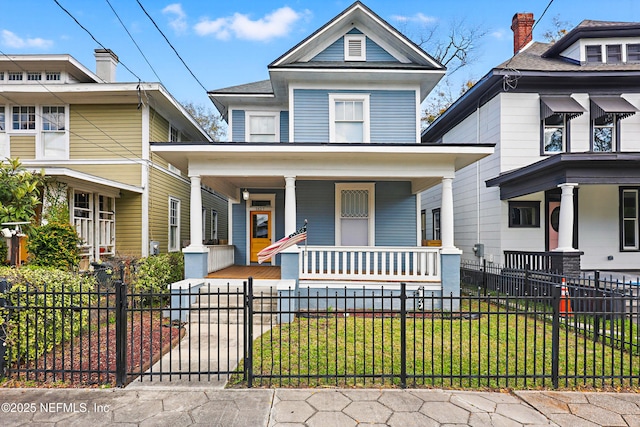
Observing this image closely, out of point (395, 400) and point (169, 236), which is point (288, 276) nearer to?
Result: point (395, 400)

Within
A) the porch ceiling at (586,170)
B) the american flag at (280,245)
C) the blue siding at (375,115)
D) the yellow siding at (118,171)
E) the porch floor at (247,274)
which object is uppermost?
the blue siding at (375,115)

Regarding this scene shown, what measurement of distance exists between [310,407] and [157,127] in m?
11.4

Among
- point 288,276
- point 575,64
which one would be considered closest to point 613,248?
point 575,64

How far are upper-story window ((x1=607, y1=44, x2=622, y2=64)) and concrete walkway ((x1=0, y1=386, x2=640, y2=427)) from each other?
11.5 meters

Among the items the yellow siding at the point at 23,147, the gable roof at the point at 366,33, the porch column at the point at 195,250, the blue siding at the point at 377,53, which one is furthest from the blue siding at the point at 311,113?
the yellow siding at the point at 23,147

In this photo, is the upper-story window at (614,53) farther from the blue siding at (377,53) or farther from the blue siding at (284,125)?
the blue siding at (284,125)

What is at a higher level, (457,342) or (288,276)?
(288,276)

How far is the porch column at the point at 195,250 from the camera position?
7789 mm

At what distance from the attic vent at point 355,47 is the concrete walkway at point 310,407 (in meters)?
9.31

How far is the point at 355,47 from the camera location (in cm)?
1030

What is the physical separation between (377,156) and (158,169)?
8188mm

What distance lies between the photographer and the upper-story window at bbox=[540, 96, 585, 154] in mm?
10203

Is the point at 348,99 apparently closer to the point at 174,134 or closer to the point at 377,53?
the point at 377,53

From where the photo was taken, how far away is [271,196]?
11234 millimetres
